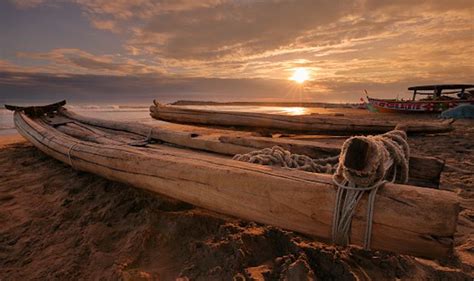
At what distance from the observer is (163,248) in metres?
2.07

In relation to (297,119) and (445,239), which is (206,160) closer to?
(445,239)

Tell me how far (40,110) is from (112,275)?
8059mm

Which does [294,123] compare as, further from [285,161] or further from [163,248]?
[163,248]

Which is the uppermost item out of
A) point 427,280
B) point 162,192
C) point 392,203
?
point 392,203

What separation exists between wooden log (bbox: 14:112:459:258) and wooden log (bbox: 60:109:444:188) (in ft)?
2.88

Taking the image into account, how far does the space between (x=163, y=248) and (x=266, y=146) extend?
4.93 feet

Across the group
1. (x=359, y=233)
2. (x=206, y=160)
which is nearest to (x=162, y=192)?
(x=206, y=160)

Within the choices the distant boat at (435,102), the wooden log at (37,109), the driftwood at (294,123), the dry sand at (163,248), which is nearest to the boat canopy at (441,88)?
the distant boat at (435,102)

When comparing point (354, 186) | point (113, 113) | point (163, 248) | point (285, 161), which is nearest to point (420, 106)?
point (285, 161)

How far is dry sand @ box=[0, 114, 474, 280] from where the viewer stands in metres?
1.76

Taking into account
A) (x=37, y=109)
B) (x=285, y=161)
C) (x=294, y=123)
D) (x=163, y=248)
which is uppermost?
(x=37, y=109)

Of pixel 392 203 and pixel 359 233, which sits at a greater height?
pixel 392 203

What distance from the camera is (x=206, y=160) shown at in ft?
6.91

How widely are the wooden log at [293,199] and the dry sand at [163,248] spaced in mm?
303
